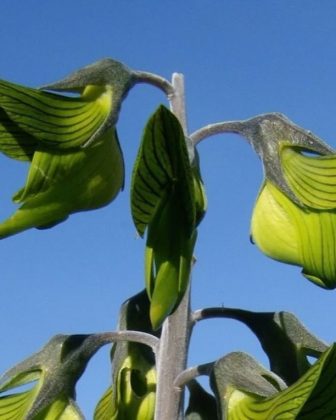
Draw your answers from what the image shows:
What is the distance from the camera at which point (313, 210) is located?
3.09 m

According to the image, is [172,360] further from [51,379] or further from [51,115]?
[51,115]

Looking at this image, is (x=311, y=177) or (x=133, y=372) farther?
(x=133, y=372)

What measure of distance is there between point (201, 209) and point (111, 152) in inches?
11.6

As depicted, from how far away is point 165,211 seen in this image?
113 inches

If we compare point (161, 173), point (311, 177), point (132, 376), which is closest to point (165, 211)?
point (161, 173)

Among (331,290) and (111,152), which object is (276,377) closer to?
(331,290)

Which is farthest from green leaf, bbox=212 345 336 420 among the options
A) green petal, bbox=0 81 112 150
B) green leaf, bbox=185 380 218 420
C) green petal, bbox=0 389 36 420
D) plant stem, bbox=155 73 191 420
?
green petal, bbox=0 81 112 150

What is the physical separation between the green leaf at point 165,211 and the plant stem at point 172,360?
0.94 feet

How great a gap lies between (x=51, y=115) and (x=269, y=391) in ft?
2.56

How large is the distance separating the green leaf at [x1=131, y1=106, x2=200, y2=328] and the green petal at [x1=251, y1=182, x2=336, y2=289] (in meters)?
0.27

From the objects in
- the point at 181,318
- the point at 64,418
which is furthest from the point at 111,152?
the point at 64,418

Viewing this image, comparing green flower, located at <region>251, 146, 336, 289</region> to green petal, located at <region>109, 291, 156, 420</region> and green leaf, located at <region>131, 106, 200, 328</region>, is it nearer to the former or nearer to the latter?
green leaf, located at <region>131, 106, 200, 328</region>

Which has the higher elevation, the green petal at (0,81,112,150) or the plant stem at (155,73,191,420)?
the green petal at (0,81,112,150)

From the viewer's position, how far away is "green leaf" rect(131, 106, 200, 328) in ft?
9.11
